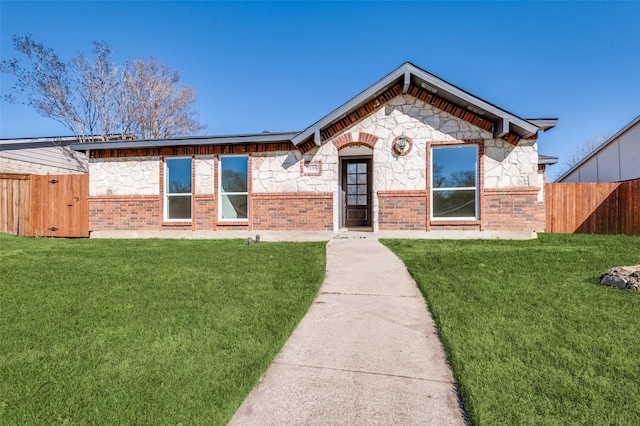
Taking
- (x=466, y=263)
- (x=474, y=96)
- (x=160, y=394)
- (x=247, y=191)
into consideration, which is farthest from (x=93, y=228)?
(x=474, y=96)

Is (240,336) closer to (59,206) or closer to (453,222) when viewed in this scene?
(453,222)

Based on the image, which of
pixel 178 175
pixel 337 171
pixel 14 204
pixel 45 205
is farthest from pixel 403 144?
pixel 14 204

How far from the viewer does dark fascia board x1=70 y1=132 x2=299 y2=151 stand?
31.1 feet

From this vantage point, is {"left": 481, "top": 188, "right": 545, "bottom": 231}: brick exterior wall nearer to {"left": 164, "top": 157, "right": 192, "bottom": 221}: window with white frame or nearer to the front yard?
the front yard

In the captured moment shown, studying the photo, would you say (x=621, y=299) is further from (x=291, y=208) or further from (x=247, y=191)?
(x=247, y=191)

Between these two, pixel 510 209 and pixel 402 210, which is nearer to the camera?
pixel 510 209

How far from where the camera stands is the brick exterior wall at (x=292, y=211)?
9.49 meters

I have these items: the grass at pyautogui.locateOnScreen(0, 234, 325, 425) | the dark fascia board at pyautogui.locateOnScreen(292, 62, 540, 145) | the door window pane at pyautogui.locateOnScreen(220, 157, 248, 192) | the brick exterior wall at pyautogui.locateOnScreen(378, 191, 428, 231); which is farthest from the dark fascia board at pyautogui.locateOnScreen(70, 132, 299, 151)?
the grass at pyautogui.locateOnScreen(0, 234, 325, 425)

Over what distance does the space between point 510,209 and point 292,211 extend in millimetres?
6298

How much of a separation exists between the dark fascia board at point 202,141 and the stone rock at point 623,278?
7649 mm

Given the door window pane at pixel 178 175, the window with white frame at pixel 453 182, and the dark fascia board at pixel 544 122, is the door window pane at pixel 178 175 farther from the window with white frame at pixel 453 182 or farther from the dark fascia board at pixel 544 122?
the dark fascia board at pixel 544 122

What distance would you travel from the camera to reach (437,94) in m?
8.96

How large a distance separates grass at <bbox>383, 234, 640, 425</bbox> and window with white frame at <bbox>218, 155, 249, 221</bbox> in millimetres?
6090

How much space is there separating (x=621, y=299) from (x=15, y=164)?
21708 millimetres
